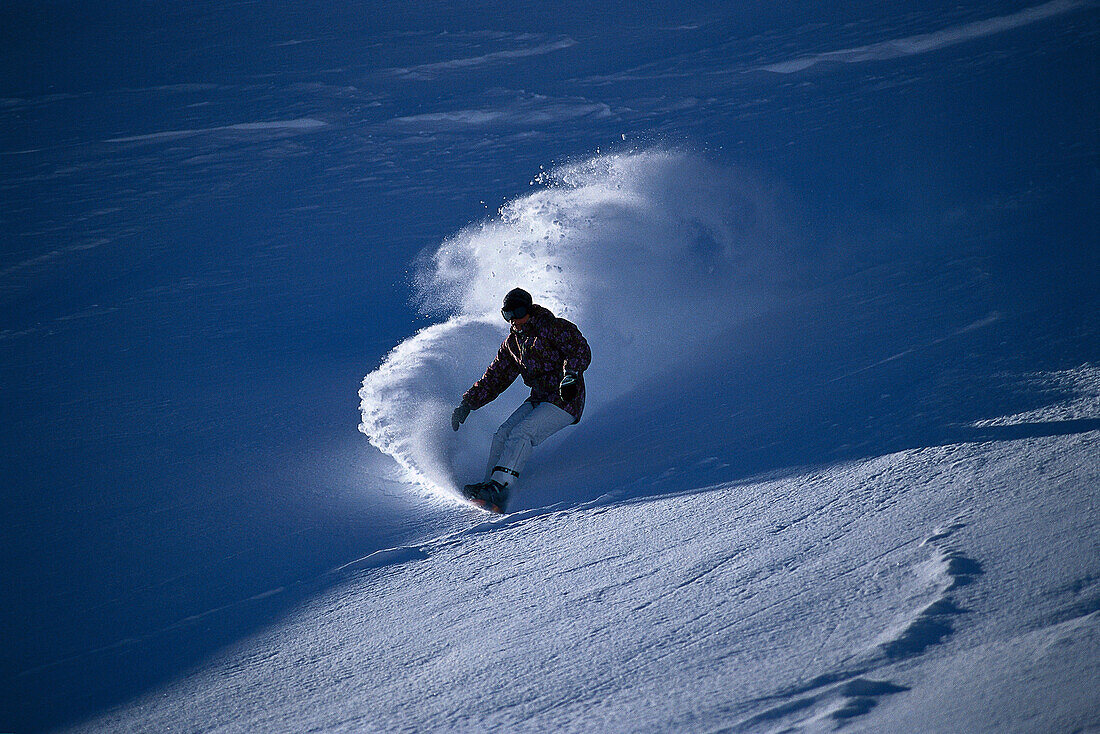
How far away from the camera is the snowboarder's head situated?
5207 mm

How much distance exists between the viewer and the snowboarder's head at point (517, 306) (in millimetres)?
5207

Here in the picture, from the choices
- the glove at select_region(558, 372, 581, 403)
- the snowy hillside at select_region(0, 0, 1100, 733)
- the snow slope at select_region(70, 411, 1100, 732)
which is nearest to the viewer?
the snow slope at select_region(70, 411, 1100, 732)

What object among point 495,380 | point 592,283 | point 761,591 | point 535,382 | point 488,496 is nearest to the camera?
point 761,591

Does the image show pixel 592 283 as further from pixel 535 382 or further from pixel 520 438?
pixel 520 438

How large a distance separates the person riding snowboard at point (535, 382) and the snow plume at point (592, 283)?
19.9 inches

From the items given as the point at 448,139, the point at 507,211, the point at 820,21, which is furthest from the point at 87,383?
the point at 820,21

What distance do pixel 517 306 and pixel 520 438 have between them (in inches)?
33.2

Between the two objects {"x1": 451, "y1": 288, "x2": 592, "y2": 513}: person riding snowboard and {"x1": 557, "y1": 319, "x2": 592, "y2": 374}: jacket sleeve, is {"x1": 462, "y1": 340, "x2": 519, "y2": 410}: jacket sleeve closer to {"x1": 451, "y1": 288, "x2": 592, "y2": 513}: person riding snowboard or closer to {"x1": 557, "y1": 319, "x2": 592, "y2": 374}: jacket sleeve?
{"x1": 451, "y1": 288, "x2": 592, "y2": 513}: person riding snowboard

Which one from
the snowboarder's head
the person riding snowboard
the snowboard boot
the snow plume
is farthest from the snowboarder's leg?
Answer: the snowboarder's head

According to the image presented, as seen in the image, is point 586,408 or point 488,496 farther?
point 586,408

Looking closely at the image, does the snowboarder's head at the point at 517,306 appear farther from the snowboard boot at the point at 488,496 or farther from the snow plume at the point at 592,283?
the snow plume at the point at 592,283

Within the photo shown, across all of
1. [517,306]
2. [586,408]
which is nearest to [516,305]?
[517,306]

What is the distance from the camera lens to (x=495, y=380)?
18.6ft

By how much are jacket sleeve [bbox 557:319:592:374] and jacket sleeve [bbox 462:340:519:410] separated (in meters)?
0.43
